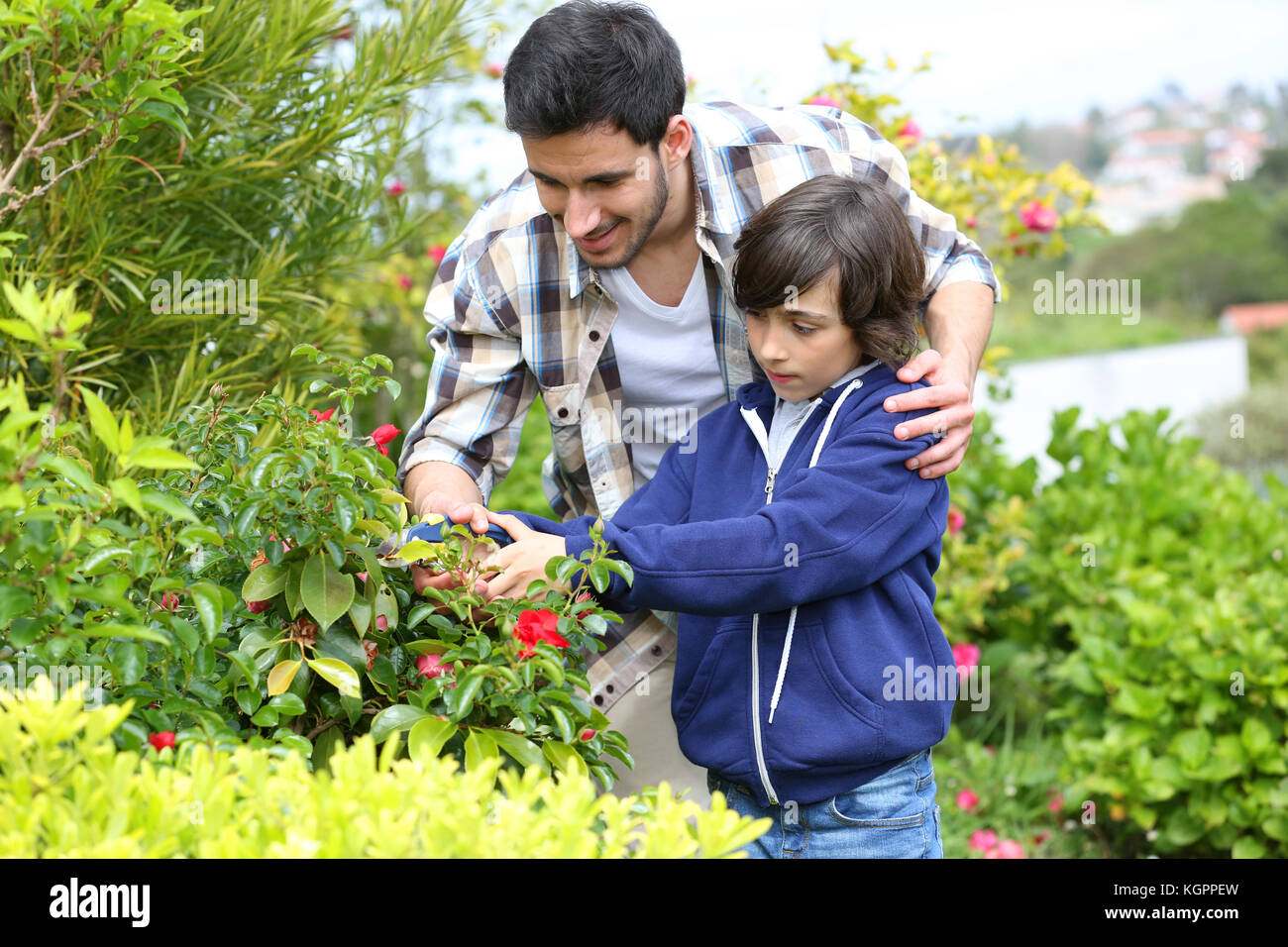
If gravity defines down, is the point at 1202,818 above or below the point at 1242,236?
below

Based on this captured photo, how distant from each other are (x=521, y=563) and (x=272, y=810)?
0.75 m

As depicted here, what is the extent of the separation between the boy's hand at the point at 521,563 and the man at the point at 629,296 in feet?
1.21

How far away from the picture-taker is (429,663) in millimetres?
1697

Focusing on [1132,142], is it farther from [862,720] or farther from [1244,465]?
[862,720]

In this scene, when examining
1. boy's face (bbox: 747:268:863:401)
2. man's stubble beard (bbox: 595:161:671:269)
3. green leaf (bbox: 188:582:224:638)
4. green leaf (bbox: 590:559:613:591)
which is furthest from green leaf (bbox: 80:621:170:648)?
man's stubble beard (bbox: 595:161:671:269)

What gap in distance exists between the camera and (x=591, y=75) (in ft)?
6.97

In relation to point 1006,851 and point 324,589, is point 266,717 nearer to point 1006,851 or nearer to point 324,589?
point 324,589

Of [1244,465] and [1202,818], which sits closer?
[1202,818]

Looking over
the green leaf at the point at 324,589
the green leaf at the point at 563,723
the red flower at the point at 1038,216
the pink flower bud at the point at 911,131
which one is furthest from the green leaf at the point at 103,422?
the red flower at the point at 1038,216

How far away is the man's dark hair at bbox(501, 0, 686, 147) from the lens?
6.88 ft

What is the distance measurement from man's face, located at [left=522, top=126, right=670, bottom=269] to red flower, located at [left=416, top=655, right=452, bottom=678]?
2.80ft

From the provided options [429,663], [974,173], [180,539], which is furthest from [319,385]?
[974,173]

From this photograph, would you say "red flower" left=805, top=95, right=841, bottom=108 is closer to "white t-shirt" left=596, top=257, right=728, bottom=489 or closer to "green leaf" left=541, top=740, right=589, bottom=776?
"white t-shirt" left=596, top=257, right=728, bottom=489

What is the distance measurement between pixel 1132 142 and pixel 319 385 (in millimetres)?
30117
